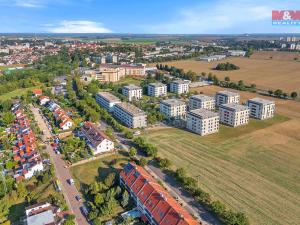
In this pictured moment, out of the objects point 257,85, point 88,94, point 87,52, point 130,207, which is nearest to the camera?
point 130,207

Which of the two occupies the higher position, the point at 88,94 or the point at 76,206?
the point at 88,94

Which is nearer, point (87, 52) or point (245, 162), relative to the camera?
point (245, 162)

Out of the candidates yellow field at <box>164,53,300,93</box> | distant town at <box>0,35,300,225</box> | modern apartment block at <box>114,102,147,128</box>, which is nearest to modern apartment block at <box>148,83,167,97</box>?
distant town at <box>0,35,300,225</box>

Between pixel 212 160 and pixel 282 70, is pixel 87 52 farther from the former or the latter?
pixel 212 160

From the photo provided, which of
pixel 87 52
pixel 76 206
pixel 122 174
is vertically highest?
pixel 87 52

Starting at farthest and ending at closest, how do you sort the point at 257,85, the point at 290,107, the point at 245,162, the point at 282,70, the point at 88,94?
the point at 282,70 < the point at 257,85 < the point at 88,94 < the point at 290,107 < the point at 245,162

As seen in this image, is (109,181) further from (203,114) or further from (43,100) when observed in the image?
(43,100)

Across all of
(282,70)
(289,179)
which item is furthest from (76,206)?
(282,70)

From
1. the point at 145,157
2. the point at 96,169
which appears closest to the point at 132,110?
the point at 145,157
